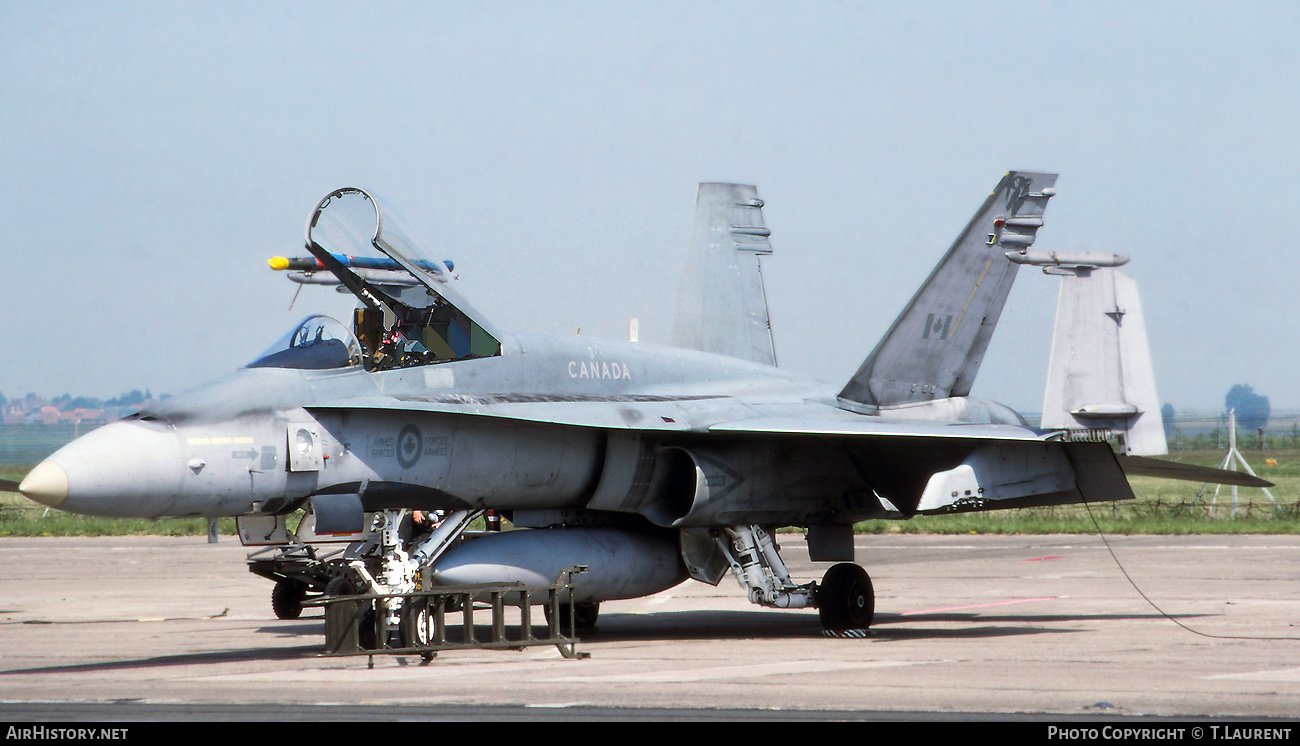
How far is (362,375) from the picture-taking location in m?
9.77

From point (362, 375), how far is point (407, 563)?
4.78 feet

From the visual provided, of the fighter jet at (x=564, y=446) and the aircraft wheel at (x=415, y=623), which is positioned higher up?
the fighter jet at (x=564, y=446)

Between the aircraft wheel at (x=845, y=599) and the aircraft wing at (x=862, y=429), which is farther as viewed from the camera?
the aircraft wheel at (x=845, y=599)

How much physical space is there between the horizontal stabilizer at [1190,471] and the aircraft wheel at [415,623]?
6344 millimetres

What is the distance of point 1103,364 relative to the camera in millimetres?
13039

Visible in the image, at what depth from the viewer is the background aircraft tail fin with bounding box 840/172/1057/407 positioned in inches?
497

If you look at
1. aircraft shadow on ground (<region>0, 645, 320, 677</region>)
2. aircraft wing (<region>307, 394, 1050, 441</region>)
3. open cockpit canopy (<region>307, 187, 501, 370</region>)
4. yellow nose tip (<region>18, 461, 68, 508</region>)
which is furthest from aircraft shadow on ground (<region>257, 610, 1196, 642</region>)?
yellow nose tip (<region>18, 461, 68, 508</region>)

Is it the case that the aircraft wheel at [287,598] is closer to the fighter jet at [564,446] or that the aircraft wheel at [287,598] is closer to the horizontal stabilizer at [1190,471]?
the fighter jet at [564,446]

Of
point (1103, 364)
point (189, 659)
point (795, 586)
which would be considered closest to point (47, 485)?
point (189, 659)

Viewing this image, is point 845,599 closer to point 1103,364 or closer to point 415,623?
point 1103,364

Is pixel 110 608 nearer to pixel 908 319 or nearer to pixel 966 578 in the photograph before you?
pixel 908 319

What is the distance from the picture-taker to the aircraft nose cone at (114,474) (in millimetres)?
8008

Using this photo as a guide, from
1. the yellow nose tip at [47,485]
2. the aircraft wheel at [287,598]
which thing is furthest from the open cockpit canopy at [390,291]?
the aircraft wheel at [287,598]
